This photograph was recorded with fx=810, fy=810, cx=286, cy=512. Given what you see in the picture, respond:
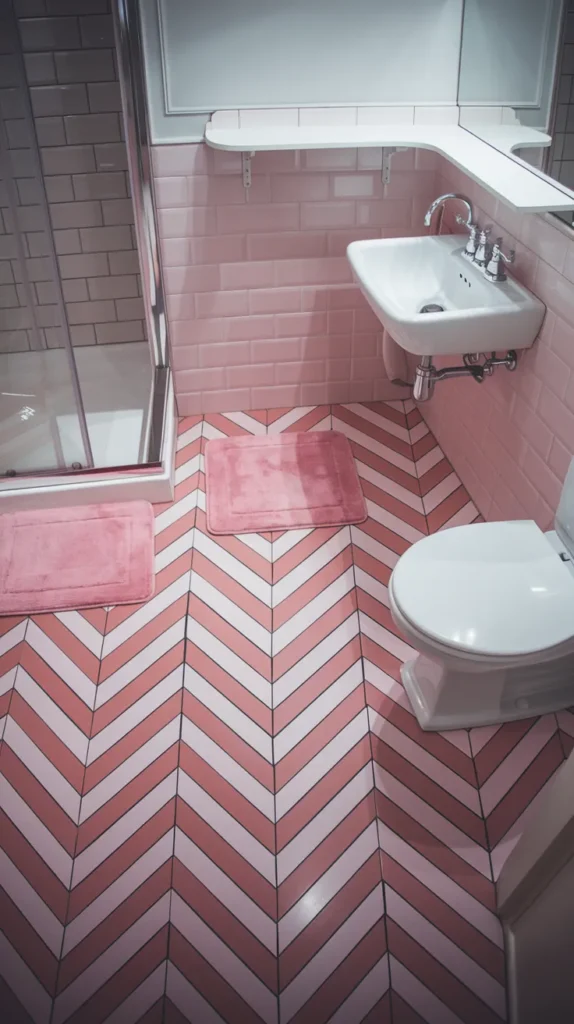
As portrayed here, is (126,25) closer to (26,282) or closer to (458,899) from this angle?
(26,282)

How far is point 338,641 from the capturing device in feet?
8.23

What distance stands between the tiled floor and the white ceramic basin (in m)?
0.83

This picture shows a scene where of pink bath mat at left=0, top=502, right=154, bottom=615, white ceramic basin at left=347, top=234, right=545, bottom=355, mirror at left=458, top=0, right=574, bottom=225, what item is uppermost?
mirror at left=458, top=0, right=574, bottom=225

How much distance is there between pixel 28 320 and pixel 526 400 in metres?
2.00

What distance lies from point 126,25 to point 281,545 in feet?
5.97

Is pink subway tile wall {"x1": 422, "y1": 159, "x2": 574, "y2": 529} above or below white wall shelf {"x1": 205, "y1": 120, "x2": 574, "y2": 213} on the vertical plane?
below

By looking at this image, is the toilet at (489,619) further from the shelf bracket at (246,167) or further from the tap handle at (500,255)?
the shelf bracket at (246,167)

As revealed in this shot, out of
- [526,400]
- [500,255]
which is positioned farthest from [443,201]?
[526,400]

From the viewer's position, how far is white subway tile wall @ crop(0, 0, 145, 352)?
9.84ft

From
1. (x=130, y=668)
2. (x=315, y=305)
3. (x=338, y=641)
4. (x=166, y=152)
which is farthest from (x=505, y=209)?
(x=130, y=668)

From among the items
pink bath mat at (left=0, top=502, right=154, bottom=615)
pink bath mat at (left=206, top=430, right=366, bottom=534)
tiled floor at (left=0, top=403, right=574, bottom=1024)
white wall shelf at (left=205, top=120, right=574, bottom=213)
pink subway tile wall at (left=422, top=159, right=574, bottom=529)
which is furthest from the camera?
pink bath mat at (left=206, top=430, right=366, bottom=534)

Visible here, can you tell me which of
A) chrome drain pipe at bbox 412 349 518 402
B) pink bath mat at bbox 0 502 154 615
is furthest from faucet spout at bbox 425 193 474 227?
pink bath mat at bbox 0 502 154 615

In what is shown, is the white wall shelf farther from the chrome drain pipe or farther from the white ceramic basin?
the chrome drain pipe

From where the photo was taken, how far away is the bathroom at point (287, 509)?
1.83 m
